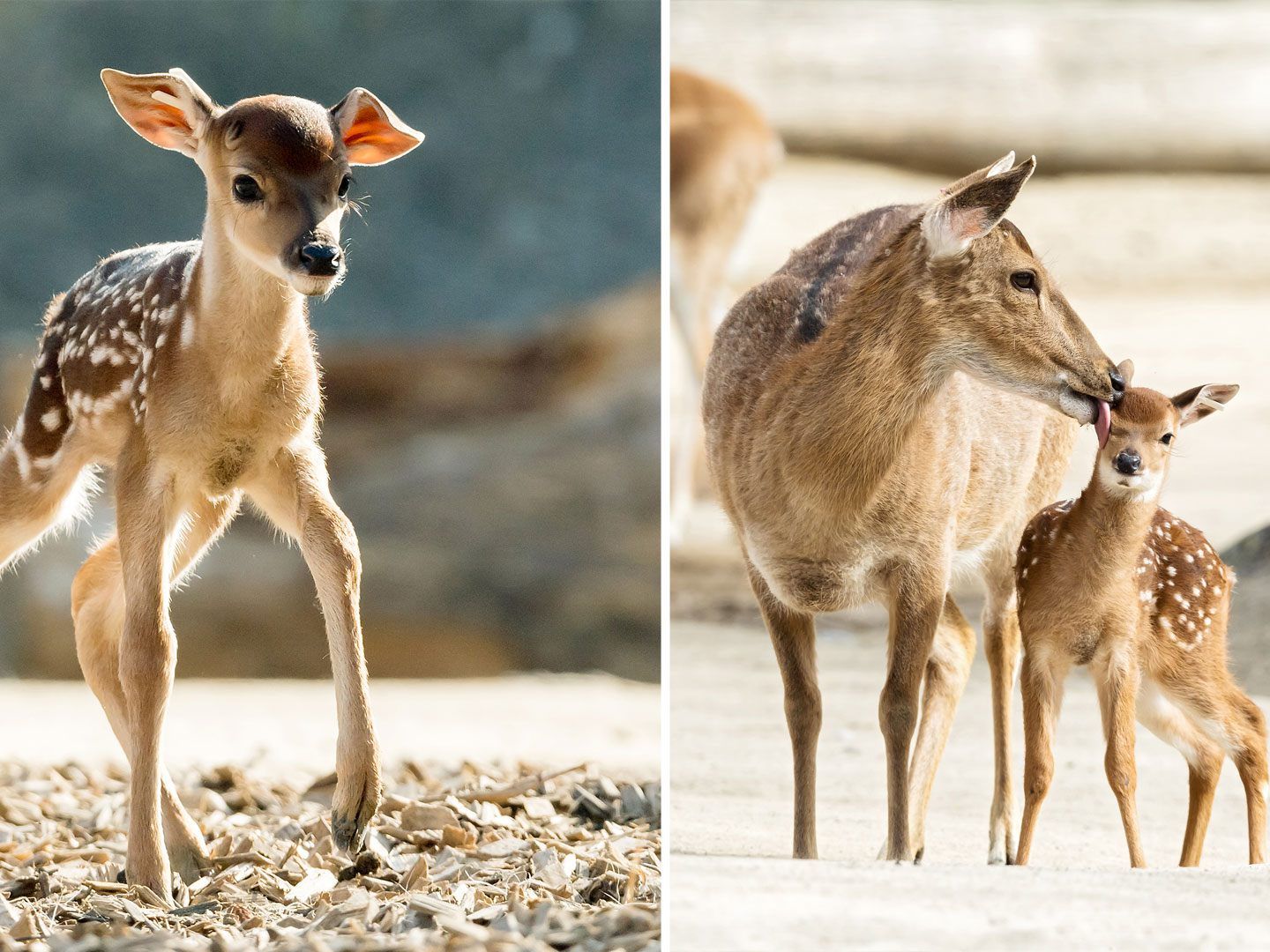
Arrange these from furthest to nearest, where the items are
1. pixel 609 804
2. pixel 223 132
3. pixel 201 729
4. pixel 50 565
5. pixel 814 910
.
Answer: pixel 50 565 < pixel 201 729 < pixel 609 804 < pixel 223 132 < pixel 814 910

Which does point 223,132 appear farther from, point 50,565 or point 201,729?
point 50,565

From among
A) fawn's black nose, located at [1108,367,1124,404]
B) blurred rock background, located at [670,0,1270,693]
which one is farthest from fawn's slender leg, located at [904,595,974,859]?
blurred rock background, located at [670,0,1270,693]

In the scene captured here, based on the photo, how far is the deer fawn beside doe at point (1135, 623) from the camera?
362cm

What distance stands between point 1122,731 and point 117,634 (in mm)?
2412

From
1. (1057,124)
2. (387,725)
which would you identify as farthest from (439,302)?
(387,725)

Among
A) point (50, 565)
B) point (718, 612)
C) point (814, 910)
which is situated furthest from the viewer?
point (50, 565)

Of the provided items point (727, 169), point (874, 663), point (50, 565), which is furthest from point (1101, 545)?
point (50, 565)

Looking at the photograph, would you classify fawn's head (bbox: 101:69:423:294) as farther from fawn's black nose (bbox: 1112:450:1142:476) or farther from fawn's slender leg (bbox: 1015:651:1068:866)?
fawn's slender leg (bbox: 1015:651:1068:866)

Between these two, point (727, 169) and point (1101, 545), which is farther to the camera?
point (727, 169)

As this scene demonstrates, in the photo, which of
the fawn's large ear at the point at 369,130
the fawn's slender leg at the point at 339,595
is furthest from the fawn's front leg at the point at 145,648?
the fawn's large ear at the point at 369,130

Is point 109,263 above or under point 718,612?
above

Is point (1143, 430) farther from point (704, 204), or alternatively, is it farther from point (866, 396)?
point (704, 204)

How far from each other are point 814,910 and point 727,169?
7472 mm

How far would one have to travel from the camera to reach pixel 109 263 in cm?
434
